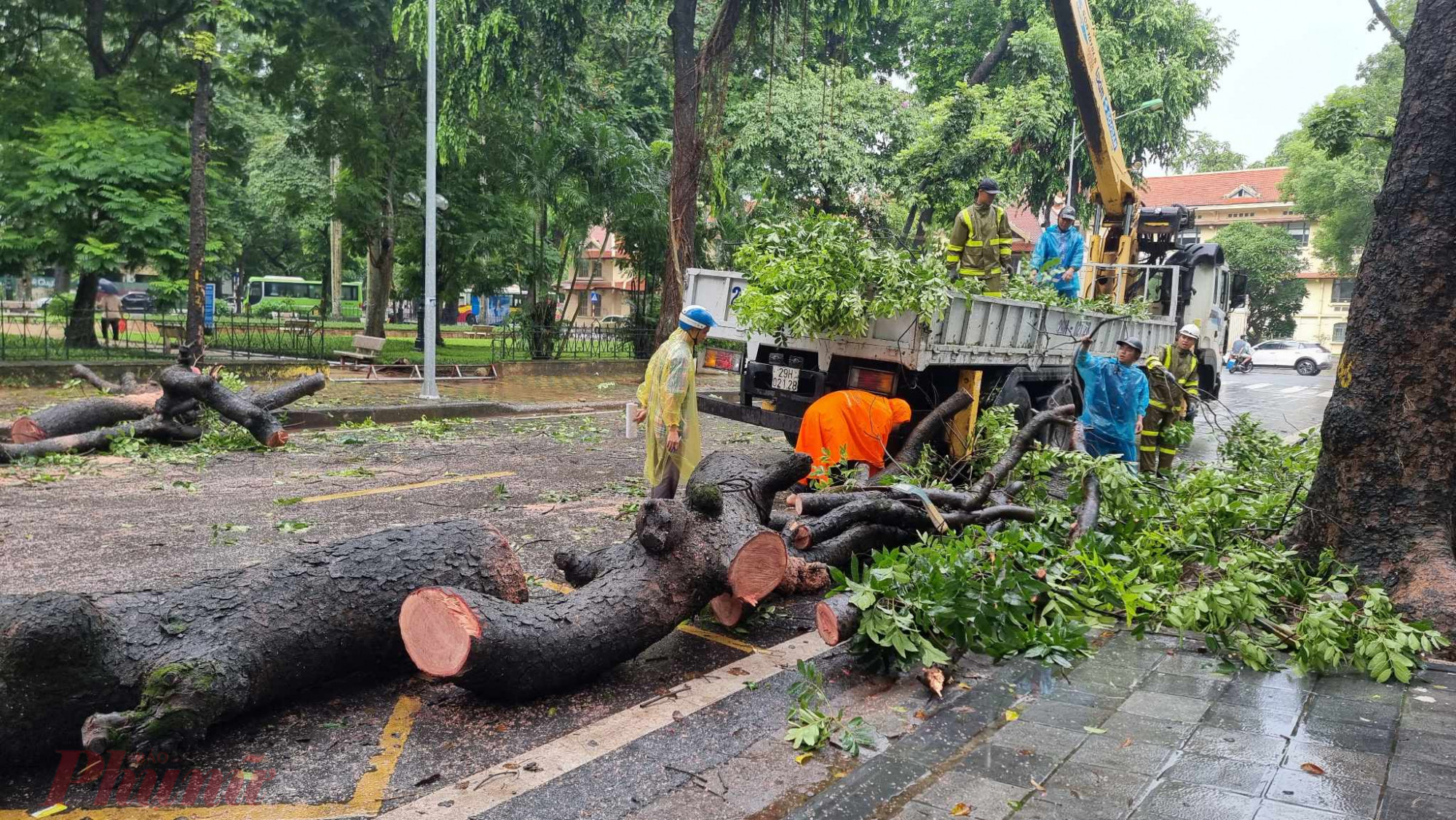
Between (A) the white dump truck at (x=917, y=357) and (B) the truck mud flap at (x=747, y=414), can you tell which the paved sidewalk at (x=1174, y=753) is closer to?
(A) the white dump truck at (x=917, y=357)

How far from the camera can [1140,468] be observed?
8.51 metres

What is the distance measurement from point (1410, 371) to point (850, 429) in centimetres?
352

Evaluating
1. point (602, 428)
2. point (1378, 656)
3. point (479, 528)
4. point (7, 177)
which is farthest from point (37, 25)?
point (1378, 656)

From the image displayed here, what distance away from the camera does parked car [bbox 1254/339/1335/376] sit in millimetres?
36594

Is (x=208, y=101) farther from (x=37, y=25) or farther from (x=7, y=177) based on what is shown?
(x=37, y=25)

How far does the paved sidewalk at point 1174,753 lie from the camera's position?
117 inches

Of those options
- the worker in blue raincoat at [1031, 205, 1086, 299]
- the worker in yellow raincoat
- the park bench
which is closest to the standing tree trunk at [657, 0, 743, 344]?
the park bench

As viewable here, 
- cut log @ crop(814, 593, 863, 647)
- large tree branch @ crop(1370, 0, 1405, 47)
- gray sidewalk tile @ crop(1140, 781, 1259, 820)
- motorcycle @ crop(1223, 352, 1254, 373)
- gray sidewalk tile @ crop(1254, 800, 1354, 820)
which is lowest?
gray sidewalk tile @ crop(1140, 781, 1259, 820)

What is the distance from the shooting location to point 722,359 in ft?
30.8

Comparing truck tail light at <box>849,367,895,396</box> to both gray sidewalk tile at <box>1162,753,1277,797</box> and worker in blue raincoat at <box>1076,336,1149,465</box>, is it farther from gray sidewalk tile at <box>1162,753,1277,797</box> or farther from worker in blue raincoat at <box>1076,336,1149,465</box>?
gray sidewalk tile at <box>1162,753,1277,797</box>

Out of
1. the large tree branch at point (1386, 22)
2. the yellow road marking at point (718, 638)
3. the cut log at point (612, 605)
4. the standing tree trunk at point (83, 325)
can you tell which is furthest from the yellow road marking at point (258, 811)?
the standing tree trunk at point (83, 325)

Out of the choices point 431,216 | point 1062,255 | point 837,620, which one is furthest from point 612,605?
point 431,216

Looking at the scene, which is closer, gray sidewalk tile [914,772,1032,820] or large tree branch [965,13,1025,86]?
gray sidewalk tile [914,772,1032,820]

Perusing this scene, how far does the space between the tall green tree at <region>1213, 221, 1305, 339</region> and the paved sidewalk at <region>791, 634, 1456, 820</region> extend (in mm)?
44947
